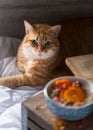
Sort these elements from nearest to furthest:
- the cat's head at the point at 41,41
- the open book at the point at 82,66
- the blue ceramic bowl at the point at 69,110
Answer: the blue ceramic bowl at the point at 69,110
the open book at the point at 82,66
the cat's head at the point at 41,41

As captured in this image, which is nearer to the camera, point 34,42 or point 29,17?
point 34,42

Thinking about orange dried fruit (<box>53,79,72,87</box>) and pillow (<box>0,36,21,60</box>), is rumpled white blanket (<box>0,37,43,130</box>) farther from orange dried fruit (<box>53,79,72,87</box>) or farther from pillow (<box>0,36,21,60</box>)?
orange dried fruit (<box>53,79,72,87</box>)

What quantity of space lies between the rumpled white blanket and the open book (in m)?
0.25

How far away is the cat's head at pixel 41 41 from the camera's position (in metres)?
1.42

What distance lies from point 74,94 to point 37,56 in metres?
0.55

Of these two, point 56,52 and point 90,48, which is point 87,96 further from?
point 90,48

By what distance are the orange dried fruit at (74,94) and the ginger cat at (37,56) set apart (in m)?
0.51

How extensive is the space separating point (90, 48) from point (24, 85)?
40 centimetres

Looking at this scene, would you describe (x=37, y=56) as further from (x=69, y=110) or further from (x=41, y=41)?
(x=69, y=110)

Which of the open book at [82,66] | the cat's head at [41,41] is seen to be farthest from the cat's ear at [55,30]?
the open book at [82,66]

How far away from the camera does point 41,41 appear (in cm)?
142

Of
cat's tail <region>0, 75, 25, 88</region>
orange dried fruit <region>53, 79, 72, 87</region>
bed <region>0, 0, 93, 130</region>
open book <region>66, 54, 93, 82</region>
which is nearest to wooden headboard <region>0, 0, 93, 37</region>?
bed <region>0, 0, 93, 130</region>

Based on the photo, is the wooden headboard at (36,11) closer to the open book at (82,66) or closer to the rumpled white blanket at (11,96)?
the rumpled white blanket at (11,96)

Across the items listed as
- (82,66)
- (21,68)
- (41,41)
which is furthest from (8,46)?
(82,66)
